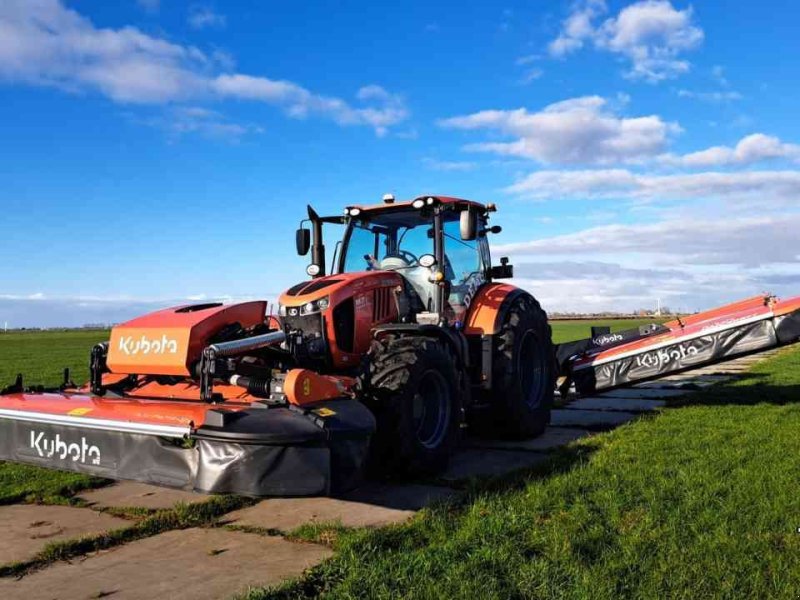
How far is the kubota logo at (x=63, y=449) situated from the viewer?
15.1 ft

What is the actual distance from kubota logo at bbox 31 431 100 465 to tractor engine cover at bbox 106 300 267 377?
726mm

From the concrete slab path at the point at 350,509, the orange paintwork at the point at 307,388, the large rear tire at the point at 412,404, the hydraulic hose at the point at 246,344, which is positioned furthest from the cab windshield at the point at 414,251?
the orange paintwork at the point at 307,388

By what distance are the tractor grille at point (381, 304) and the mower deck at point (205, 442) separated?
180 centimetres

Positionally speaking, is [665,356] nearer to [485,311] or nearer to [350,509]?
[485,311]

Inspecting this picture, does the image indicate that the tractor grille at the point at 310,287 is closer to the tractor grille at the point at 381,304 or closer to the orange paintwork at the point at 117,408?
the tractor grille at the point at 381,304

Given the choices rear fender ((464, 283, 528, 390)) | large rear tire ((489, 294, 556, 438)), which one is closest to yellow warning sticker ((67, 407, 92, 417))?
rear fender ((464, 283, 528, 390))

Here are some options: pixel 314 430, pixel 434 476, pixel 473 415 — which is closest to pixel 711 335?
pixel 473 415

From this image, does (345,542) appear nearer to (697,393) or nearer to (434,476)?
(434,476)

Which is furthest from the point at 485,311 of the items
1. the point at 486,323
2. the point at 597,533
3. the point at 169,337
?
the point at 597,533

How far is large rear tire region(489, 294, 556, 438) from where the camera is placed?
7008mm

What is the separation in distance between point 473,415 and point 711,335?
3.51 meters

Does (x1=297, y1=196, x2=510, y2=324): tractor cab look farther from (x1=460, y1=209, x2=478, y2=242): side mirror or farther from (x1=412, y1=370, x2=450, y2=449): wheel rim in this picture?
(x1=412, y1=370, x2=450, y2=449): wheel rim

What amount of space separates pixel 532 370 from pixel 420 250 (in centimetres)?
194

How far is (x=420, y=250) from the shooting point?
7223 millimetres
